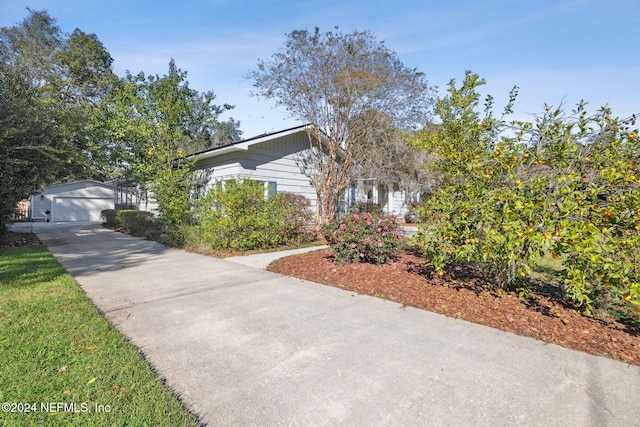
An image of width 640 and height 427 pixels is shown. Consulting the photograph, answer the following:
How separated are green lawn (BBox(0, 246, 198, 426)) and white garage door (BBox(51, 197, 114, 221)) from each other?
963 inches

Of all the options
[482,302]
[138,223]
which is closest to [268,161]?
[138,223]

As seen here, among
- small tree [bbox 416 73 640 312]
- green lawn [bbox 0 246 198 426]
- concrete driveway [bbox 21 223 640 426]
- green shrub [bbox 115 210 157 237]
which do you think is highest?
small tree [bbox 416 73 640 312]

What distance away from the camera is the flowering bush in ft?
21.1

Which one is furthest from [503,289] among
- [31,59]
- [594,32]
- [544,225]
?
[31,59]

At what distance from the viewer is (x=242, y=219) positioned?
338 inches

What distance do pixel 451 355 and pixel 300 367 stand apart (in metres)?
1.43

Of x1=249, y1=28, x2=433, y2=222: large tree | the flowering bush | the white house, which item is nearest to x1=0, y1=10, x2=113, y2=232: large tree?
the white house

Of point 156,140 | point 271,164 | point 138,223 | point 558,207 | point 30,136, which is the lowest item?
point 138,223

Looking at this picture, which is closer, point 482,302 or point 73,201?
point 482,302

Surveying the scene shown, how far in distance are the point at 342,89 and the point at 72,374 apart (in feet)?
33.4

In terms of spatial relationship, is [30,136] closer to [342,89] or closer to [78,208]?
[342,89]

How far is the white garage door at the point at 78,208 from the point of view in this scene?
923 inches

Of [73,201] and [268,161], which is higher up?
[268,161]

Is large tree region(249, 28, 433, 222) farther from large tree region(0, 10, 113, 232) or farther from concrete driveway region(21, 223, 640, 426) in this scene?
concrete driveway region(21, 223, 640, 426)
